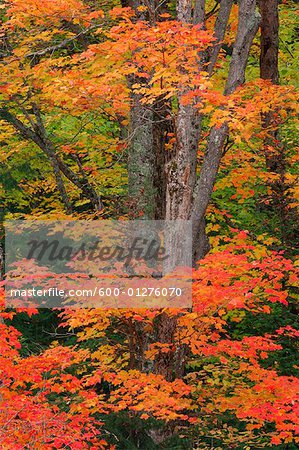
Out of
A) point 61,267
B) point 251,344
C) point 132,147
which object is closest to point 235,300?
point 251,344

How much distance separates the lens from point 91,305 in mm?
8984

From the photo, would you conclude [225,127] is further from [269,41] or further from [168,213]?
[269,41]

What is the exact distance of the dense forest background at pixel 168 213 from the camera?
8695mm

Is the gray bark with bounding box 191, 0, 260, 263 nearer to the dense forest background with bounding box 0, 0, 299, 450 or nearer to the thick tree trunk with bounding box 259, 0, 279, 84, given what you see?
the dense forest background with bounding box 0, 0, 299, 450

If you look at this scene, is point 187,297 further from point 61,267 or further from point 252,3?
point 61,267

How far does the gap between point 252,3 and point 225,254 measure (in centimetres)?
448

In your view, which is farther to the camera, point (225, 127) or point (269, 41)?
point (269, 41)

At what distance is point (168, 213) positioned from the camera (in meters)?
10.0

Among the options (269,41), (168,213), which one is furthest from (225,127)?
(269,41)

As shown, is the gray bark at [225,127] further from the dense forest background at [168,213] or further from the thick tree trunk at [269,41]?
the thick tree trunk at [269,41]

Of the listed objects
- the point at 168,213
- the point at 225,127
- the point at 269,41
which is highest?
the point at 269,41

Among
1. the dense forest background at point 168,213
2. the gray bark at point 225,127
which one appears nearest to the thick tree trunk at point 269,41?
the dense forest background at point 168,213

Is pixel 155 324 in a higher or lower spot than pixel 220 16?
lower

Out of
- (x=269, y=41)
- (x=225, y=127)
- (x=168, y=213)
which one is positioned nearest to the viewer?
(x=168, y=213)
